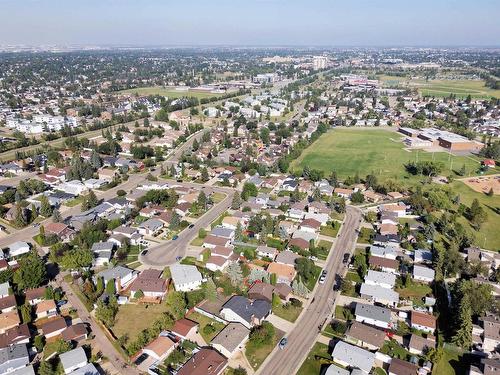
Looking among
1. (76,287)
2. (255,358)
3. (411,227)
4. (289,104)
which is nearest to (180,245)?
(76,287)

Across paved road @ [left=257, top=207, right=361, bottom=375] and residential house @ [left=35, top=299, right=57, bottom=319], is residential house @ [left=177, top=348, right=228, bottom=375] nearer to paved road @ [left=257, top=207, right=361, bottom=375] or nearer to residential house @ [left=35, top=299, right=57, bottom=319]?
paved road @ [left=257, top=207, right=361, bottom=375]

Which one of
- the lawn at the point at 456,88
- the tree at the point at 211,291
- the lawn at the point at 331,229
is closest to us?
the tree at the point at 211,291

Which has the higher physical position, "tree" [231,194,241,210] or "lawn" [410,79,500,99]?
"lawn" [410,79,500,99]

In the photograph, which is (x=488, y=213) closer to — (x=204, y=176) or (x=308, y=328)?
(x=308, y=328)

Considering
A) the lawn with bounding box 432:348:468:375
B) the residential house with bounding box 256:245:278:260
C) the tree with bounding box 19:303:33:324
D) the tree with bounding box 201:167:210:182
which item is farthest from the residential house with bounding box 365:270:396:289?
the tree with bounding box 201:167:210:182

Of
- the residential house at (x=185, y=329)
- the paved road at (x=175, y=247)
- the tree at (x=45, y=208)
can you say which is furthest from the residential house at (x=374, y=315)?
the tree at (x=45, y=208)

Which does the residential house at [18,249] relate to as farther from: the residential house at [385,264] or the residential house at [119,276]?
the residential house at [385,264]

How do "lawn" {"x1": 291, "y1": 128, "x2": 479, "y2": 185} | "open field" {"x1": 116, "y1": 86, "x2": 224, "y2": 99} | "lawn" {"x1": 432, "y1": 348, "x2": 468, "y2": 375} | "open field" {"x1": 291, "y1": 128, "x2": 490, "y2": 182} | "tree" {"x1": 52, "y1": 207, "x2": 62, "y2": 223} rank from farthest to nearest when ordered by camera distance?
"open field" {"x1": 116, "y1": 86, "x2": 224, "y2": 99} < "open field" {"x1": 291, "y1": 128, "x2": 490, "y2": 182} < "lawn" {"x1": 291, "y1": 128, "x2": 479, "y2": 185} < "tree" {"x1": 52, "y1": 207, "x2": 62, "y2": 223} < "lawn" {"x1": 432, "y1": 348, "x2": 468, "y2": 375}
